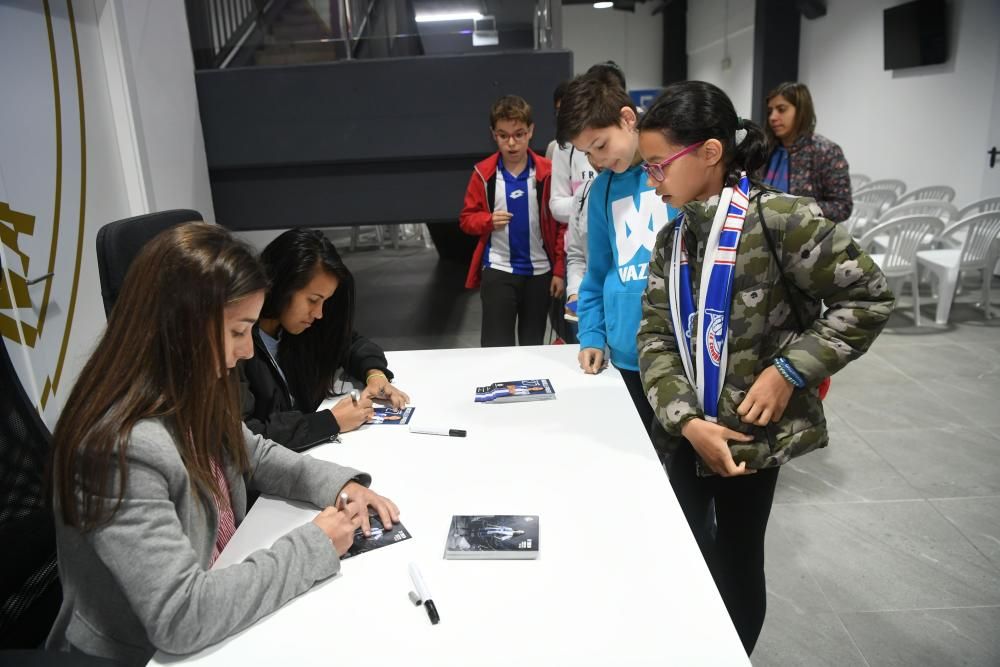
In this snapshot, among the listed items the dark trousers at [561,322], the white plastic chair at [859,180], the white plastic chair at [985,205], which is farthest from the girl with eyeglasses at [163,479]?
the white plastic chair at [859,180]

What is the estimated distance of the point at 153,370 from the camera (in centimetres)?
102

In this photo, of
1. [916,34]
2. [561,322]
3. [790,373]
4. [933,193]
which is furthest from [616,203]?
[916,34]

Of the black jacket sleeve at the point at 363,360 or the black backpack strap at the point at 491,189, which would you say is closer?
the black jacket sleeve at the point at 363,360

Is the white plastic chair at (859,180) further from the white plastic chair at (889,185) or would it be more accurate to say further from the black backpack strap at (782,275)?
the black backpack strap at (782,275)

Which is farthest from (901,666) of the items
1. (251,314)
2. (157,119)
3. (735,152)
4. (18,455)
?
(157,119)

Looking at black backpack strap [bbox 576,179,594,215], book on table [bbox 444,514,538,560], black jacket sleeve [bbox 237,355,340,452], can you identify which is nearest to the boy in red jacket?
black backpack strap [bbox 576,179,594,215]

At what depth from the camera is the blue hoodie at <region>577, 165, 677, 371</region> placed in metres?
1.81

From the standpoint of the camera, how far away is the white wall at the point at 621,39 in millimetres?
13797

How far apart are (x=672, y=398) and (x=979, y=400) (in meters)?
3.06

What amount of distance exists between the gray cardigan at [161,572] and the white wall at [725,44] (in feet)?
33.2

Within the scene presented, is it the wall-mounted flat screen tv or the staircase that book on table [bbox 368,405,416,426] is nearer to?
the staircase

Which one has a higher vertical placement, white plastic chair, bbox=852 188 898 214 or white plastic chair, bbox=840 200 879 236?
white plastic chair, bbox=852 188 898 214

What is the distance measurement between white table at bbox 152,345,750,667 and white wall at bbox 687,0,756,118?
31.4 feet

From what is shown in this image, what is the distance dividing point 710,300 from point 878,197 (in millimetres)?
6539
